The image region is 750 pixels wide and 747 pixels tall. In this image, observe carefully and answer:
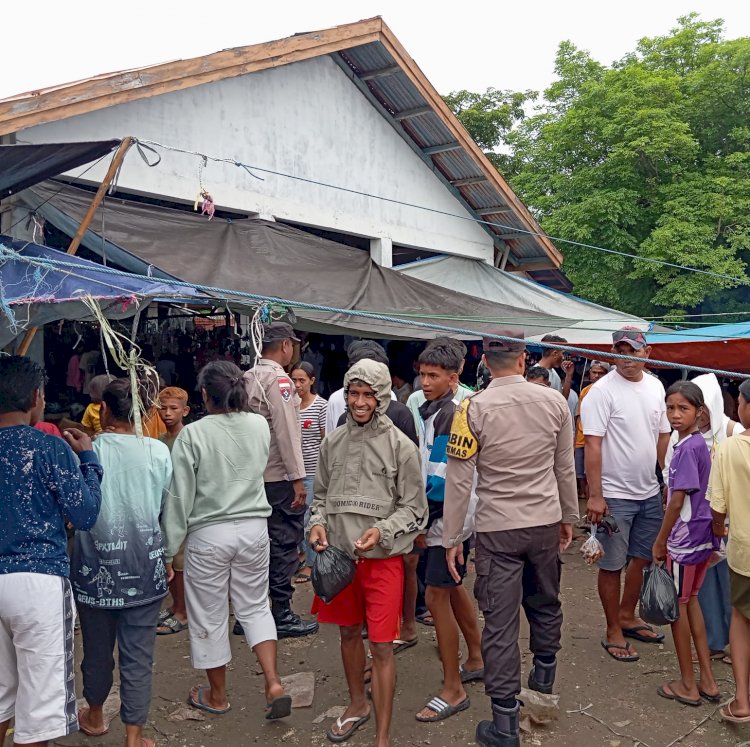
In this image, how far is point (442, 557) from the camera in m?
3.39

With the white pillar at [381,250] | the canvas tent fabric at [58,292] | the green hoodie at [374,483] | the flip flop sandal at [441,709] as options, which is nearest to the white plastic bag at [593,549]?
the flip flop sandal at [441,709]

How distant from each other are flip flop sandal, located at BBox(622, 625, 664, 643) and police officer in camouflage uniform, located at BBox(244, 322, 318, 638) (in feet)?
6.40

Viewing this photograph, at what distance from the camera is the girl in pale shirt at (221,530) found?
3312 millimetres

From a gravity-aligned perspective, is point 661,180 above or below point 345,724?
above

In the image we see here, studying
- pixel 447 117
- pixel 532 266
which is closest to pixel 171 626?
pixel 447 117

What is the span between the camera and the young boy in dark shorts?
3.37 meters

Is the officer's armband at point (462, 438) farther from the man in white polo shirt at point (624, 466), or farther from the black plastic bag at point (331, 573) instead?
the man in white polo shirt at point (624, 466)

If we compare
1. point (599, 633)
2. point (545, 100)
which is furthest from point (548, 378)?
point (545, 100)

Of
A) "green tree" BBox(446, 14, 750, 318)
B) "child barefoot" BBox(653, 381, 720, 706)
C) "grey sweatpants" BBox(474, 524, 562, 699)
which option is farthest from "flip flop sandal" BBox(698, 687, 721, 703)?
"green tree" BBox(446, 14, 750, 318)

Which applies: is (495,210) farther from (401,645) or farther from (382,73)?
(401,645)

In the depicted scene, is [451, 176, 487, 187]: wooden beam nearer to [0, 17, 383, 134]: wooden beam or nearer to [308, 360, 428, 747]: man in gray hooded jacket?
[0, 17, 383, 134]: wooden beam

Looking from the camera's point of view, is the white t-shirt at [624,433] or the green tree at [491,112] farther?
the green tree at [491,112]

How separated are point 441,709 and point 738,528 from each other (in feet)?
5.37

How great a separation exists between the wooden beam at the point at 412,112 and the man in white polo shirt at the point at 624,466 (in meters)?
5.79
